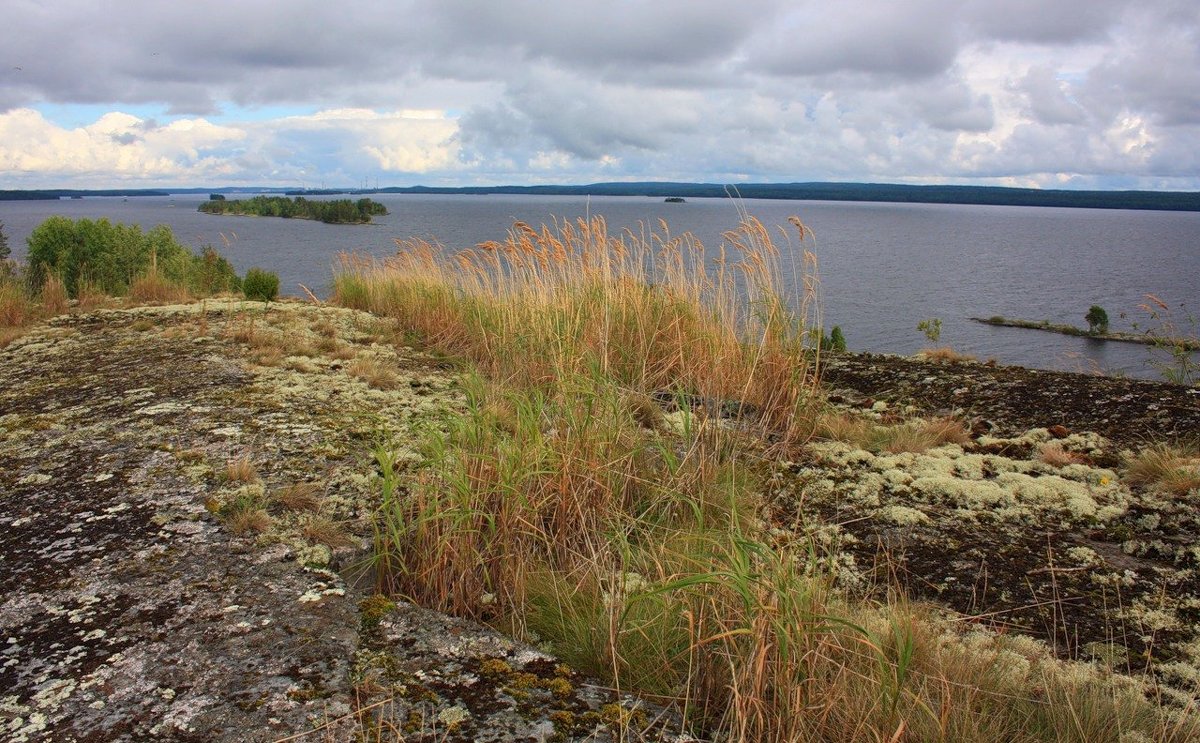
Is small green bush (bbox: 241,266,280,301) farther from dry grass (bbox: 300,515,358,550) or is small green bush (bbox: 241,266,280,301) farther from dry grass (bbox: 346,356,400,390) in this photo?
dry grass (bbox: 300,515,358,550)

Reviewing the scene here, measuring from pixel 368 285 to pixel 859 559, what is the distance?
30.5ft

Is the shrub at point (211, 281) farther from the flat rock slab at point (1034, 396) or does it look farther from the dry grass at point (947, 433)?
the dry grass at point (947, 433)

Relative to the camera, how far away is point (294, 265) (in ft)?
158

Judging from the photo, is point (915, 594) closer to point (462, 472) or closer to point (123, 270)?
point (462, 472)

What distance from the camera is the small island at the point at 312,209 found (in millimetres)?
103562

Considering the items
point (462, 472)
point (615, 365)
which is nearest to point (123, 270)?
point (615, 365)

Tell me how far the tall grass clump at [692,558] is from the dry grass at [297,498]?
287mm

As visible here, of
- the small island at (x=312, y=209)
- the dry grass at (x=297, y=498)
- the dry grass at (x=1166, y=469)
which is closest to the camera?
the dry grass at (x=297, y=498)

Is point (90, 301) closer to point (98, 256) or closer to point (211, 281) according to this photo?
point (211, 281)

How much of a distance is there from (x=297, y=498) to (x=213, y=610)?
2.96 feet

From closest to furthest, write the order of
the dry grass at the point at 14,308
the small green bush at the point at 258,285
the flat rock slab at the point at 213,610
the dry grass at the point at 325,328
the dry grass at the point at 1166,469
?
the flat rock slab at the point at 213,610 → the dry grass at the point at 1166,469 → the dry grass at the point at 325,328 → the dry grass at the point at 14,308 → the small green bush at the point at 258,285

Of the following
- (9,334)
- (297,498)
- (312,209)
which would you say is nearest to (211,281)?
(9,334)

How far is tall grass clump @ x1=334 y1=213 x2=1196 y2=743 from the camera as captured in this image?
84.7 inches

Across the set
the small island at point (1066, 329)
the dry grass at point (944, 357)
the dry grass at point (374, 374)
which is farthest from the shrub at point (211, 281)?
the small island at point (1066, 329)
